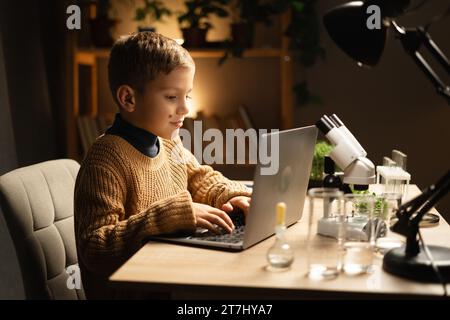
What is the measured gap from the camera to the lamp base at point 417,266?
3.90 ft

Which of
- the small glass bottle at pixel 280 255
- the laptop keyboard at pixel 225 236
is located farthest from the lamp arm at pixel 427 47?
the laptop keyboard at pixel 225 236

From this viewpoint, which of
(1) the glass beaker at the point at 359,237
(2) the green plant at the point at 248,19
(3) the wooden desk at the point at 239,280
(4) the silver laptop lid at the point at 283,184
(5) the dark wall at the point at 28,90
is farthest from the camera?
(2) the green plant at the point at 248,19

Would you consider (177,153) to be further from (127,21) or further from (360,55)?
(127,21)

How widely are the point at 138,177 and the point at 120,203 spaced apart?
10cm

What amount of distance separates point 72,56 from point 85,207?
1777 millimetres

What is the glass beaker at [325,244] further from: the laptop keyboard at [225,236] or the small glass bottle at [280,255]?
the laptop keyboard at [225,236]

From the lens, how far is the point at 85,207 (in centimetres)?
148

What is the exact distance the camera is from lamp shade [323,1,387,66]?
1.32m

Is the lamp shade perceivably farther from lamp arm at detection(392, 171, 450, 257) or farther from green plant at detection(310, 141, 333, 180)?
green plant at detection(310, 141, 333, 180)

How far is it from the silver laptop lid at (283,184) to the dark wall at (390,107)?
170 cm

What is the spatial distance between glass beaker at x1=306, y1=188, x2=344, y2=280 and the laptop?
0.31 ft

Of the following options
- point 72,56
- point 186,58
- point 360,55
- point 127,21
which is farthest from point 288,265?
point 127,21

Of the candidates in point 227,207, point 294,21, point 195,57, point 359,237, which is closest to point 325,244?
point 359,237

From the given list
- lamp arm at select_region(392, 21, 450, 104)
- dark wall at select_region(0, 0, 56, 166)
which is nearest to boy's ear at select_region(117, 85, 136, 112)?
lamp arm at select_region(392, 21, 450, 104)
